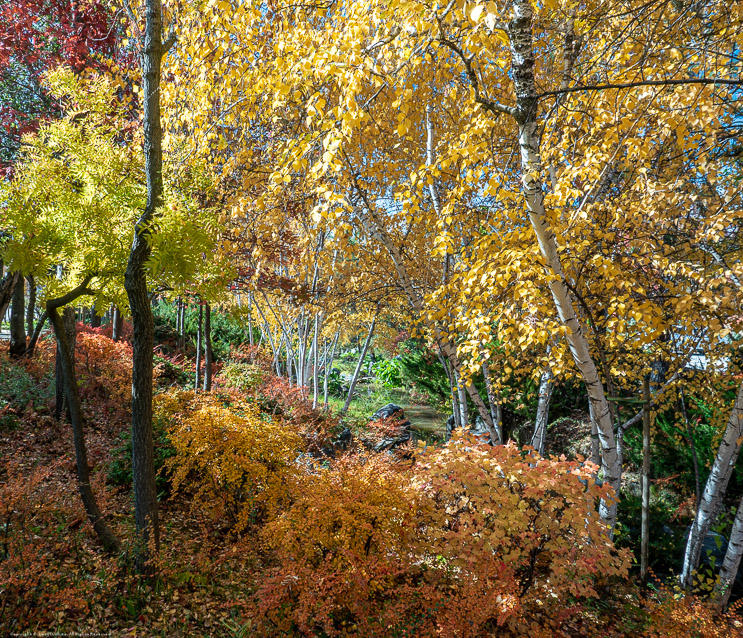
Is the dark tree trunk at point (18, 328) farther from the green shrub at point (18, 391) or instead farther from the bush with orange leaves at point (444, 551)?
the bush with orange leaves at point (444, 551)

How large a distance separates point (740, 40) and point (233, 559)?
5.62m

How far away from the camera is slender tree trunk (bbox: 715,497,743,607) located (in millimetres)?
3689

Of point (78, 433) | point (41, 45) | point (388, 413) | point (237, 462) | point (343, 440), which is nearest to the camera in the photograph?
point (78, 433)

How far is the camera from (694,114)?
8.54ft

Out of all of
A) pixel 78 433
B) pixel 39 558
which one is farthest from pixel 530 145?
pixel 39 558

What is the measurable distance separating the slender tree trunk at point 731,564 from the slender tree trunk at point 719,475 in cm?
19

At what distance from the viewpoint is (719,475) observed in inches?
152

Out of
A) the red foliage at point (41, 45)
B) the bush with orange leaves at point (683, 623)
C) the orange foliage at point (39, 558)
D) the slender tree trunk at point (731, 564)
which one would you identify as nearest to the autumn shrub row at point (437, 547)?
the bush with orange leaves at point (683, 623)

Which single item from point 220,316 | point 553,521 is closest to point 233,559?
point 553,521

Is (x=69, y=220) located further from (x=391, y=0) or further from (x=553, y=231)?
(x=553, y=231)

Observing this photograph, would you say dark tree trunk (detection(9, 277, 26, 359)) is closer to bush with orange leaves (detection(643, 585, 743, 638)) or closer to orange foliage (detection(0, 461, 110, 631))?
orange foliage (detection(0, 461, 110, 631))

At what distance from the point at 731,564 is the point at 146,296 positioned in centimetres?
567

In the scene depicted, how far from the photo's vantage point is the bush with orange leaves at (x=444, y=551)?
9.05 feet

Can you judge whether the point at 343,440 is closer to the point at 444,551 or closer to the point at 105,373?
the point at 105,373
